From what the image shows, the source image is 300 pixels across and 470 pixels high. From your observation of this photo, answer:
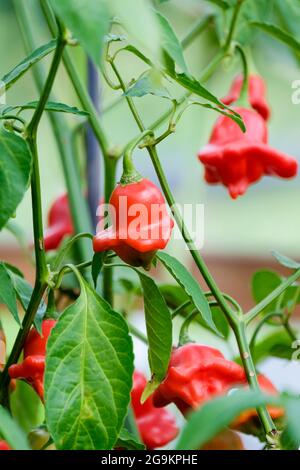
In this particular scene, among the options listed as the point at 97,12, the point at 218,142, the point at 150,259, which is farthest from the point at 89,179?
the point at 97,12

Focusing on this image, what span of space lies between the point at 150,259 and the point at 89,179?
0.47m

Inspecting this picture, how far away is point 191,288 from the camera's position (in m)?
0.57

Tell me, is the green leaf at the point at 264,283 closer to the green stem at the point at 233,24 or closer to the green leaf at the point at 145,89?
the green stem at the point at 233,24

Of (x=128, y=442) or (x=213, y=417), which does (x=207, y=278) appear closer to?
(x=128, y=442)

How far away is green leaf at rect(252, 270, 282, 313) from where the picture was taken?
87 cm

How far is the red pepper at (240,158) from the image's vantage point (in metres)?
0.80

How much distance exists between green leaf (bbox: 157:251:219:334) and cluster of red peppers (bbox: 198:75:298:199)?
219 mm

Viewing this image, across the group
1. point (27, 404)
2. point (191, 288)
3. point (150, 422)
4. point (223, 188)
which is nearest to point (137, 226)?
point (191, 288)

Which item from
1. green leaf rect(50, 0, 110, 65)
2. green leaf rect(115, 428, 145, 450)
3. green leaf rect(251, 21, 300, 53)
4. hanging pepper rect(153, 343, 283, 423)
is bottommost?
green leaf rect(115, 428, 145, 450)

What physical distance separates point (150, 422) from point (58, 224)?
1.08 ft

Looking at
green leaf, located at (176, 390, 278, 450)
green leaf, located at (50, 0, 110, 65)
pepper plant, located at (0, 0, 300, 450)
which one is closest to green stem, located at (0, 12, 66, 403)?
pepper plant, located at (0, 0, 300, 450)

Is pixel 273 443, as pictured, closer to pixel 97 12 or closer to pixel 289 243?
pixel 97 12

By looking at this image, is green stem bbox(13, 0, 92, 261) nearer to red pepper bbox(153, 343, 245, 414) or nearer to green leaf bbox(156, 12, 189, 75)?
red pepper bbox(153, 343, 245, 414)

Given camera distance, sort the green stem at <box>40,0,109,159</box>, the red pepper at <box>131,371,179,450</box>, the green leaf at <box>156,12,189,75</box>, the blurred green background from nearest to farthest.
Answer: the green leaf at <box>156,12,189,75</box>
the green stem at <box>40,0,109,159</box>
the red pepper at <box>131,371,179,450</box>
the blurred green background
